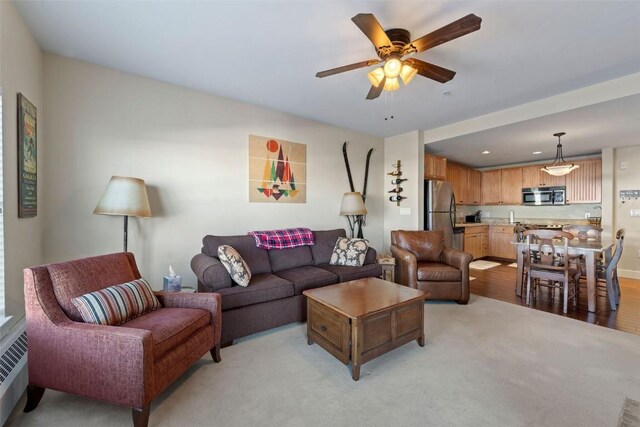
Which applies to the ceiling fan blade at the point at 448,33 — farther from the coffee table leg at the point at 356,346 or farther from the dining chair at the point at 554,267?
the dining chair at the point at 554,267

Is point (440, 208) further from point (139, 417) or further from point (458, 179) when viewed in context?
point (139, 417)

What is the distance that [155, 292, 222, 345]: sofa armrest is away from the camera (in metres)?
1.94

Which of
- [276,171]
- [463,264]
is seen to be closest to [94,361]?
[276,171]

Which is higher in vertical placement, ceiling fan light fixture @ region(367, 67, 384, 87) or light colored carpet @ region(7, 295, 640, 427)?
ceiling fan light fixture @ region(367, 67, 384, 87)

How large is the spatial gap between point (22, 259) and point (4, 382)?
0.85 metres

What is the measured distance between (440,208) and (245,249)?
365cm

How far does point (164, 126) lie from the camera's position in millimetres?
2799

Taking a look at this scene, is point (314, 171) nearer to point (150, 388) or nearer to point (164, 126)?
point (164, 126)

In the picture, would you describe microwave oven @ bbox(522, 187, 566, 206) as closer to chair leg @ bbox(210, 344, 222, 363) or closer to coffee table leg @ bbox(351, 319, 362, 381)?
coffee table leg @ bbox(351, 319, 362, 381)

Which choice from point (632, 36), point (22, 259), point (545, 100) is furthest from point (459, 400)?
point (545, 100)

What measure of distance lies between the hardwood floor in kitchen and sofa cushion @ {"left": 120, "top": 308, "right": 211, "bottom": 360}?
12.1 ft

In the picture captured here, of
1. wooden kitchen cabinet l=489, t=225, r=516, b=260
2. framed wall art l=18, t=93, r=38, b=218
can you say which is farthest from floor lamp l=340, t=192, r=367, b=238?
A: wooden kitchen cabinet l=489, t=225, r=516, b=260

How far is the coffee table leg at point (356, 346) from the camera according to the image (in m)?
1.77

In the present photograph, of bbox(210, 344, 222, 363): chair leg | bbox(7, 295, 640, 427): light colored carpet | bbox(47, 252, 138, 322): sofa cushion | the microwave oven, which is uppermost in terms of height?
the microwave oven
